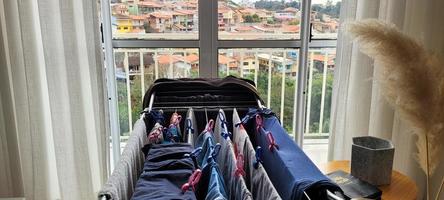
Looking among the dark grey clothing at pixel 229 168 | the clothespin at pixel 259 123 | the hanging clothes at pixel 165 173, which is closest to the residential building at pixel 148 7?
the dark grey clothing at pixel 229 168

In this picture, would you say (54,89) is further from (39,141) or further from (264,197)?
(264,197)

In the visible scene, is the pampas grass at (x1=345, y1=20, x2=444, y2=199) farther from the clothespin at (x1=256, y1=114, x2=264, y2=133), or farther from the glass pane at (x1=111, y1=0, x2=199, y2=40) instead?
the glass pane at (x1=111, y1=0, x2=199, y2=40)

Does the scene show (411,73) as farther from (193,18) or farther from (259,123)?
(193,18)

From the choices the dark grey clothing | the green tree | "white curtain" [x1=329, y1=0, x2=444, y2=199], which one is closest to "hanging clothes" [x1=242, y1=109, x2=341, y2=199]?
the dark grey clothing

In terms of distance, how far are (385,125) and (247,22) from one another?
101 cm

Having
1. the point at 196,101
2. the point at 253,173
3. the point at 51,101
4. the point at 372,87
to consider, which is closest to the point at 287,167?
the point at 253,173

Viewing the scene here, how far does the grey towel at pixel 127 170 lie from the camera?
0.88m

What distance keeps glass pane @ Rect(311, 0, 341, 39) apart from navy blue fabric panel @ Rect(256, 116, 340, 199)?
1235 millimetres

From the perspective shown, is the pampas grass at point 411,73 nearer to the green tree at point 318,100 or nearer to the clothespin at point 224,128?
the clothespin at point 224,128

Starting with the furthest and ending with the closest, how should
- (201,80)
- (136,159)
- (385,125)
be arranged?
1. (385,125)
2. (201,80)
3. (136,159)

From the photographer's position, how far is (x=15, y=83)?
2.00 metres

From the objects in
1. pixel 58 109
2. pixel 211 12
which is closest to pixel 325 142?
pixel 211 12

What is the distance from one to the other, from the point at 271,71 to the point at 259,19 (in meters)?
0.37

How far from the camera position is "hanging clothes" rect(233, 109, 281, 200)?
0.94 m
